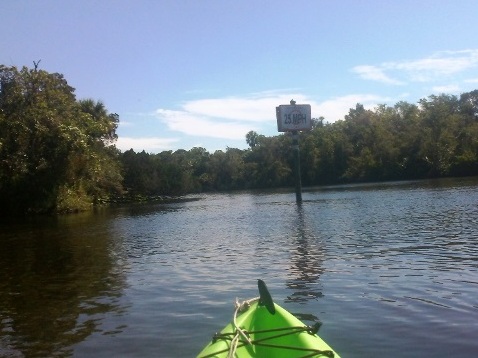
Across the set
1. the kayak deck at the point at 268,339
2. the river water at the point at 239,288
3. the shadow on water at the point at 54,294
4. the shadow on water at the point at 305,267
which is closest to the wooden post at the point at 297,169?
the river water at the point at 239,288

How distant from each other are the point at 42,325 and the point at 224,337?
541 cm

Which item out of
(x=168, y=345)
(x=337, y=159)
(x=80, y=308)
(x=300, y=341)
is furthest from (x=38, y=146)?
(x=337, y=159)

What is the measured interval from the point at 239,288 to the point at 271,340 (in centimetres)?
681

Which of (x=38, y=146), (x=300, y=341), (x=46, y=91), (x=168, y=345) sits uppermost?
(x=46, y=91)

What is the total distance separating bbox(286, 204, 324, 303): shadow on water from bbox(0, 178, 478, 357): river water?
0.10ft

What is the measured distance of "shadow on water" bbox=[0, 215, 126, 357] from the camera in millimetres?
9202

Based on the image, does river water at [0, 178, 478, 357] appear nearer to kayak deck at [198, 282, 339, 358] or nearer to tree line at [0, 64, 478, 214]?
kayak deck at [198, 282, 339, 358]

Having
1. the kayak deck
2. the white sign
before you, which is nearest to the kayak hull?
the kayak deck

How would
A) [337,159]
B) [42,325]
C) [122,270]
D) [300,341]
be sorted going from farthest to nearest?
[337,159], [122,270], [42,325], [300,341]

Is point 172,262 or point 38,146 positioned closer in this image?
point 172,262

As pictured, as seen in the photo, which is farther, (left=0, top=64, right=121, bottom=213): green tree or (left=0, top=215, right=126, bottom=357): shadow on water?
(left=0, top=64, right=121, bottom=213): green tree

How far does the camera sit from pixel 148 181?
290ft

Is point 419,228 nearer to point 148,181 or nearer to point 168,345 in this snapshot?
point 168,345

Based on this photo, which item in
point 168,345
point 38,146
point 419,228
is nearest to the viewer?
point 168,345
